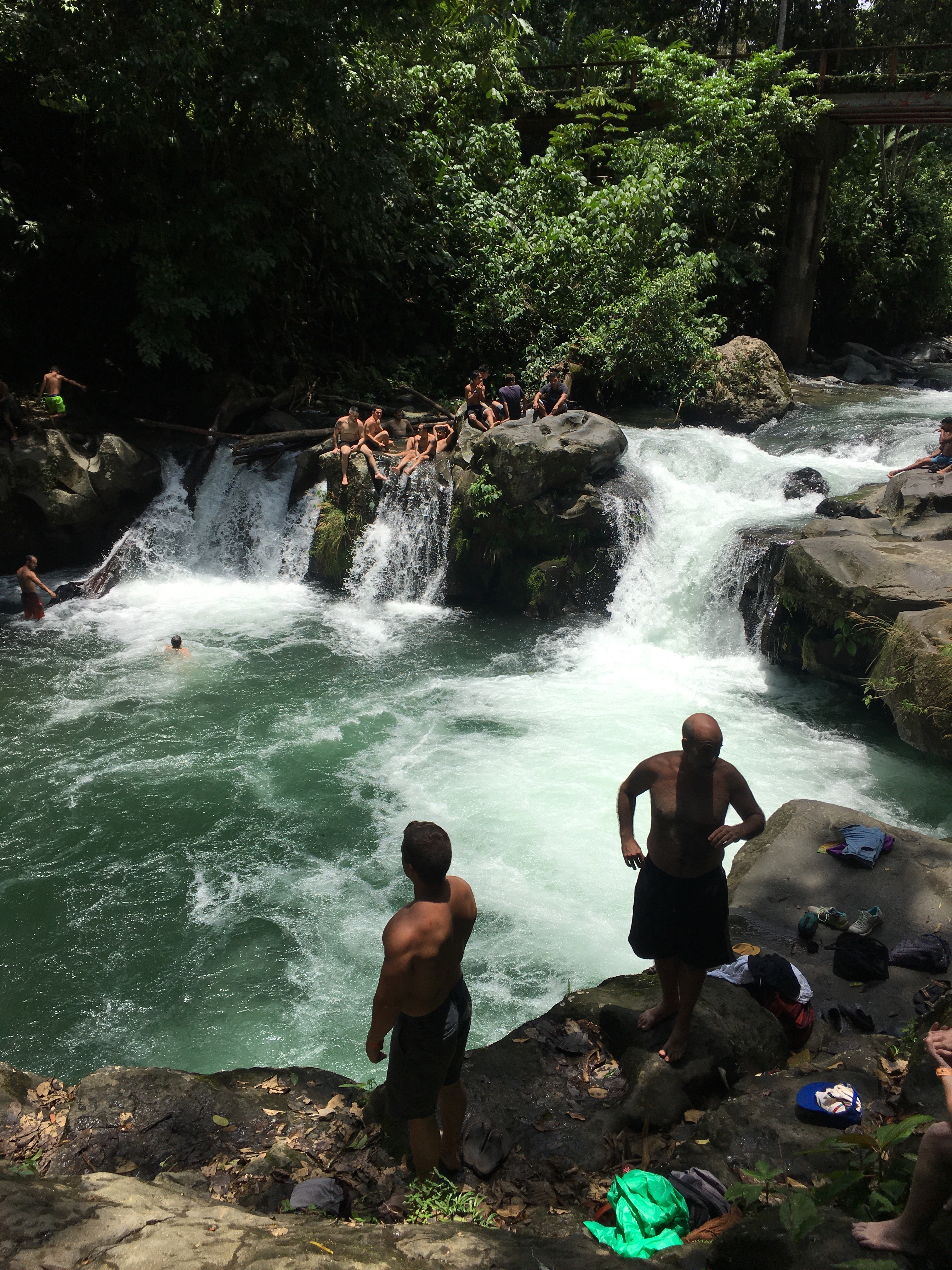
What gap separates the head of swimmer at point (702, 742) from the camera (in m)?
3.49

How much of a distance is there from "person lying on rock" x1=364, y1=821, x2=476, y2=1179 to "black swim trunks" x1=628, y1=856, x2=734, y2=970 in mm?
871

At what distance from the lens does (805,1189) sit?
2768 millimetres

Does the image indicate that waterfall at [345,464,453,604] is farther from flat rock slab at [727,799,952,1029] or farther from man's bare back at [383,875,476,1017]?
man's bare back at [383,875,476,1017]

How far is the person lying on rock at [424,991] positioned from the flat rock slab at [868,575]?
653 cm

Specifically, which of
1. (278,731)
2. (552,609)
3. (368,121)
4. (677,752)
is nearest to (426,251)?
(368,121)

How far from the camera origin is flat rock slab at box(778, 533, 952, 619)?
8227 mm

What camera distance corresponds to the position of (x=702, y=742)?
11.5ft

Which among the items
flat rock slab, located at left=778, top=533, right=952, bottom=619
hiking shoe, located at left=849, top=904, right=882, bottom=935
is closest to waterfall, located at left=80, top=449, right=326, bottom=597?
flat rock slab, located at left=778, top=533, right=952, bottom=619

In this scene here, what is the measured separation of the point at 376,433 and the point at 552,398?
2.96 m

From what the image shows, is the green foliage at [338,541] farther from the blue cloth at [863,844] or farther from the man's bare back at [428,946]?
the man's bare back at [428,946]

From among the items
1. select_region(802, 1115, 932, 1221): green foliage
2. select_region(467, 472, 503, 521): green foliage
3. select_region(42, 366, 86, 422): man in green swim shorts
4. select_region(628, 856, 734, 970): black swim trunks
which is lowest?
select_region(802, 1115, 932, 1221): green foliage

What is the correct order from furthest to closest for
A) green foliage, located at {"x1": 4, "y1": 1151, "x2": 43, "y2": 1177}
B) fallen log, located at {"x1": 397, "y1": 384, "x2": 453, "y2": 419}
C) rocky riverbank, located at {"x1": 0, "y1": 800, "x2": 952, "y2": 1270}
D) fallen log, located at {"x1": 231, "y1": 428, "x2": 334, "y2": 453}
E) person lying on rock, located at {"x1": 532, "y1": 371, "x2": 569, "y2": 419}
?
fallen log, located at {"x1": 397, "y1": 384, "x2": 453, "y2": 419} → fallen log, located at {"x1": 231, "y1": 428, "x2": 334, "y2": 453} → person lying on rock, located at {"x1": 532, "y1": 371, "x2": 569, "y2": 419} → green foliage, located at {"x1": 4, "y1": 1151, "x2": 43, "y2": 1177} → rocky riverbank, located at {"x1": 0, "y1": 800, "x2": 952, "y2": 1270}

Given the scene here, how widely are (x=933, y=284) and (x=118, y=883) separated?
74.3 feet

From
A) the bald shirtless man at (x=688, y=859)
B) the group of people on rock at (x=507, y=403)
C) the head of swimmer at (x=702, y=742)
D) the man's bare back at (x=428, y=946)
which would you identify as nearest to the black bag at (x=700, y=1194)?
the bald shirtless man at (x=688, y=859)
